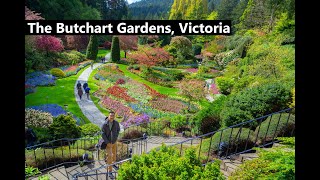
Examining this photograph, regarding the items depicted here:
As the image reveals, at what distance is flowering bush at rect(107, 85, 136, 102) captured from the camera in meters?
16.2

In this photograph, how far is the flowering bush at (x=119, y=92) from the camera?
16203mm

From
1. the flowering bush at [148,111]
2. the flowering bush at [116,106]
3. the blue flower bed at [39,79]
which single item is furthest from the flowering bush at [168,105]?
the blue flower bed at [39,79]

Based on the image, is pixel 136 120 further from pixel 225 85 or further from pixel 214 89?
pixel 214 89

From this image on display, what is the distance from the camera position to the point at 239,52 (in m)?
23.0

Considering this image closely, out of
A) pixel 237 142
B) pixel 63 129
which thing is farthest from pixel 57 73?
pixel 237 142

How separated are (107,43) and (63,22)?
34853 mm

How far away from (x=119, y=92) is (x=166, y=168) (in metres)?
13.9

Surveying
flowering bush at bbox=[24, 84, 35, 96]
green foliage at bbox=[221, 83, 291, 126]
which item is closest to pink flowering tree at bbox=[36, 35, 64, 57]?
flowering bush at bbox=[24, 84, 35, 96]

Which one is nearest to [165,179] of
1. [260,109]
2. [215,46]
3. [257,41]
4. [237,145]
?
[237,145]

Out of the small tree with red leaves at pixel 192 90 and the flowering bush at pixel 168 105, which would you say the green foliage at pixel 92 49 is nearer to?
the flowering bush at pixel 168 105

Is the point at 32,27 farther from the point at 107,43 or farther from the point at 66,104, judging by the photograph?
the point at 107,43

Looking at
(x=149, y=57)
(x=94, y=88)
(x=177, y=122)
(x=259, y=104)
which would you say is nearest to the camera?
(x=259, y=104)

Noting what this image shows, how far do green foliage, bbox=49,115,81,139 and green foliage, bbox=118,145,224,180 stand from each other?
22.3 feet

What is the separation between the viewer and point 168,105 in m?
15.5
